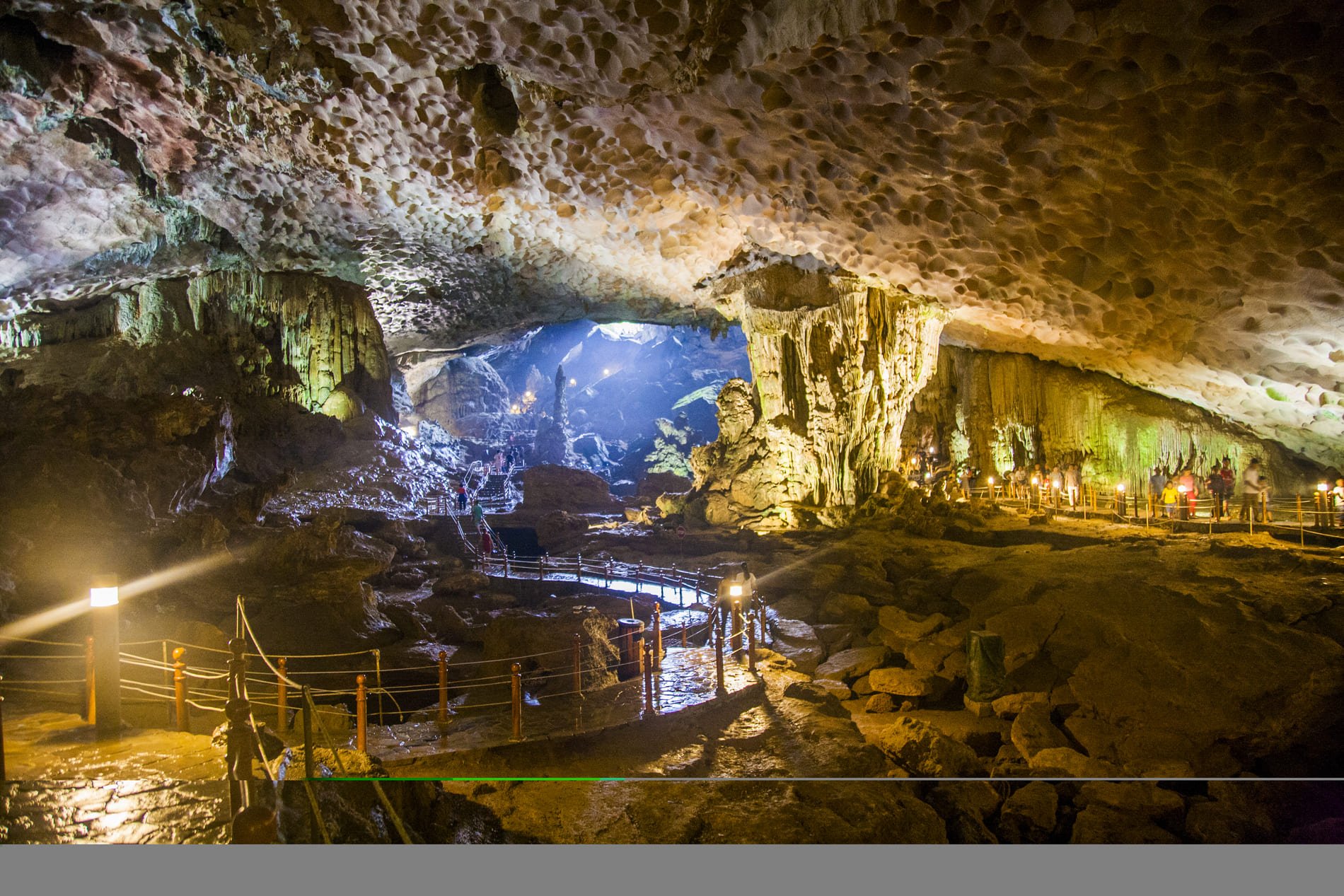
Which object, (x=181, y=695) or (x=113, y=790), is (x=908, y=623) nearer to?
(x=181, y=695)

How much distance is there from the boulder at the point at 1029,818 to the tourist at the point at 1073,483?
1160cm

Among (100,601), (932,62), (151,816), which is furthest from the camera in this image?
(932,62)

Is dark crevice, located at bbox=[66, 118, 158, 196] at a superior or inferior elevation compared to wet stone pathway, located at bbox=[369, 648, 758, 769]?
superior

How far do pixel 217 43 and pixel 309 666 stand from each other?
28.4ft

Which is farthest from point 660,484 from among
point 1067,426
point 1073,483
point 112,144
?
point 112,144

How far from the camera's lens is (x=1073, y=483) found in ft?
51.3

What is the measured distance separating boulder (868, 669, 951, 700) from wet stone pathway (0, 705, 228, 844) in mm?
5724

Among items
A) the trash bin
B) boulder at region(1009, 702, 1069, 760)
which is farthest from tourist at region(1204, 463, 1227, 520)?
boulder at region(1009, 702, 1069, 760)

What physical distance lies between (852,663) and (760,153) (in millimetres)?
6290

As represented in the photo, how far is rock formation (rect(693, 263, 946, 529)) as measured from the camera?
14773mm

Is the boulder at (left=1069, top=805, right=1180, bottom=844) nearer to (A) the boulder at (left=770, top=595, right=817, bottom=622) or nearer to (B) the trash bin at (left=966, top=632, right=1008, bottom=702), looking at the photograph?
(B) the trash bin at (left=966, top=632, right=1008, bottom=702)

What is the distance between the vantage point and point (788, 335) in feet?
52.3

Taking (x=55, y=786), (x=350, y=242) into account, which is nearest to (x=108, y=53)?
(x=350, y=242)

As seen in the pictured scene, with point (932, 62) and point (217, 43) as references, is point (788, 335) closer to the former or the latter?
point (932, 62)
